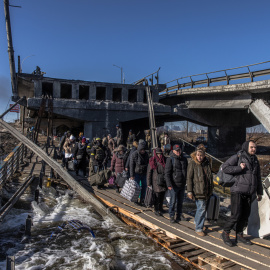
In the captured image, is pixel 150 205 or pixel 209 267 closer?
pixel 209 267

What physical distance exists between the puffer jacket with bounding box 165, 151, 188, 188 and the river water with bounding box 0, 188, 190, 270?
1378mm

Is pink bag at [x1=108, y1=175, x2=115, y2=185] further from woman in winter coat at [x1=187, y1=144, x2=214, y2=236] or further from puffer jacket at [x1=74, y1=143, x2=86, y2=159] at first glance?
woman in winter coat at [x1=187, y1=144, x2=214, y2=236]

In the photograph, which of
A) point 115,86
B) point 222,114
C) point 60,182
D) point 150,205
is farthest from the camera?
point 222,114

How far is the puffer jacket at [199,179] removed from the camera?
5164mm

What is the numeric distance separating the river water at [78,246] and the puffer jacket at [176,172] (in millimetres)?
1378

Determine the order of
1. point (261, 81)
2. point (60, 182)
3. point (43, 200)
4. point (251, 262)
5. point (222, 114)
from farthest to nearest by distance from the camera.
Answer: point (222, 114), point (261, 81), point (60, 182), point (43, 200), point (251, 262)

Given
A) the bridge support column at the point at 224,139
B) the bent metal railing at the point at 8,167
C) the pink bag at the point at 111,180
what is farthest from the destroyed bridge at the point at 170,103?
the pink bag at the point at 111,180

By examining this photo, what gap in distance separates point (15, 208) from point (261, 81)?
14.5 m

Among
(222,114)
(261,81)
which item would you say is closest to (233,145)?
(222,114)

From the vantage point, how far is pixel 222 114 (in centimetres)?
2262

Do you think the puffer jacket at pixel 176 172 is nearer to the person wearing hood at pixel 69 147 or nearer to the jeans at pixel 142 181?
the jeans at pixel 142 181

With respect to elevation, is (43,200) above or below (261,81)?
below

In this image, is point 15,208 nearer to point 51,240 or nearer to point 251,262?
point 51,240

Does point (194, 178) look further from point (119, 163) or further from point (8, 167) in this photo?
point (8, 167)
